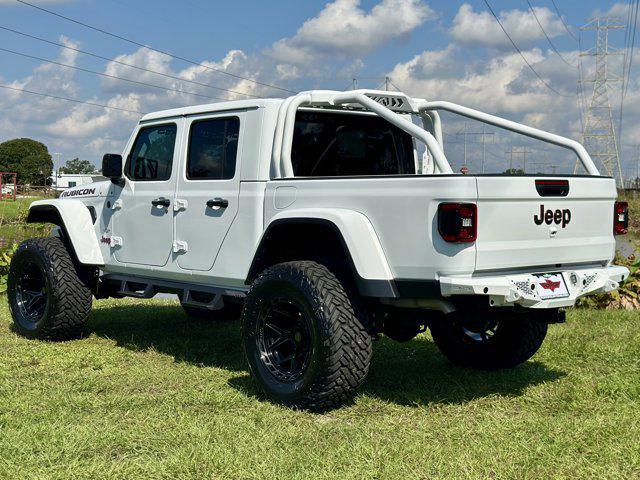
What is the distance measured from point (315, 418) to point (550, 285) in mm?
1596

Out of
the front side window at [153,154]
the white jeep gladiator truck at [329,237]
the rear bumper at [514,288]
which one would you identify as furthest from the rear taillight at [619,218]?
the front side window at [153,154]

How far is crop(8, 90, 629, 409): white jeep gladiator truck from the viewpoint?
4.37 metres

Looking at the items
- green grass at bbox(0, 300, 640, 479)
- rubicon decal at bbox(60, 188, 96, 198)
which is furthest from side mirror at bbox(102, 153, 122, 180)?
green grass at bbox(0, 300, 640, 479)

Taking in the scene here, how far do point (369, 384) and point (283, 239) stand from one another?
1245 mm

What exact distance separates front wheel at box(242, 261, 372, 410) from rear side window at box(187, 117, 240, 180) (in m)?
1.07

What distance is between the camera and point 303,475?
12.1 feet

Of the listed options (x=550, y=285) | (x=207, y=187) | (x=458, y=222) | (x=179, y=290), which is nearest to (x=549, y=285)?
(x=550, y=285)

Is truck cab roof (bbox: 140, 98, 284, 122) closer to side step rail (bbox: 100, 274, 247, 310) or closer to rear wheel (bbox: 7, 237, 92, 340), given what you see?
side step rail (bbox: 100, 274, 247, 310)

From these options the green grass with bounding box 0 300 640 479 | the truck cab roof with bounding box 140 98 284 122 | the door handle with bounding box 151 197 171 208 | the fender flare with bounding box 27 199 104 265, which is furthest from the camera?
the fender flare with bounding box 27 199 104 265

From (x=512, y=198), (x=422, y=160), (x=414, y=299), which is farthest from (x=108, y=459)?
(x=422, y=160)

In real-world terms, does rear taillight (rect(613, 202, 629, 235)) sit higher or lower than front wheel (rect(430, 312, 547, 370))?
higher

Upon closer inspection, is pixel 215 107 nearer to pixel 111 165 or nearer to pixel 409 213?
pixel 111 165

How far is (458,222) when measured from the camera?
13.7 feet

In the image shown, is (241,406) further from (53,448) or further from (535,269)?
(535,269)
